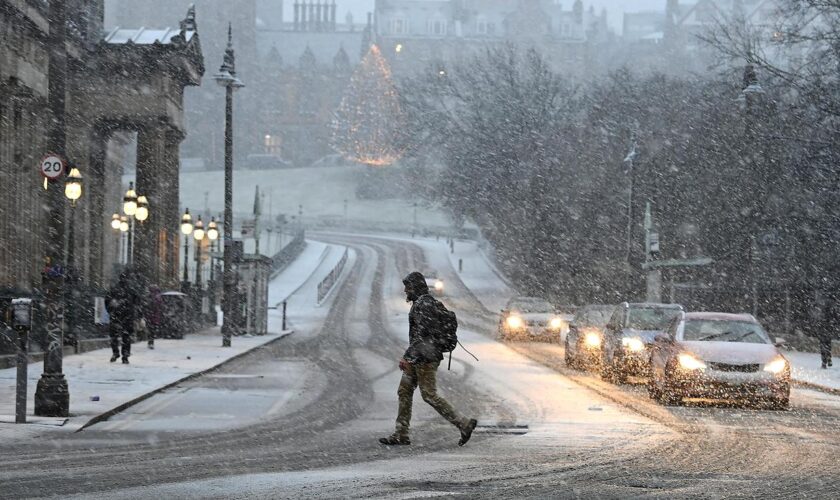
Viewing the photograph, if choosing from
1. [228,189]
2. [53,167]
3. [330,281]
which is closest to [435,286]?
[330,281]

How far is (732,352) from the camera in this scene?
19.7 metres

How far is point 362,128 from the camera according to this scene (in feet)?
421

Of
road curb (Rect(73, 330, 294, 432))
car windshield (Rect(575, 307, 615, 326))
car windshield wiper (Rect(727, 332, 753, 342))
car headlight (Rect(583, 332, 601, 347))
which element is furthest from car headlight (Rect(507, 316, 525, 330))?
car windshield wiper (Rect(727, 332, 753, 342))

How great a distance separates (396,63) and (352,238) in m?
55.2

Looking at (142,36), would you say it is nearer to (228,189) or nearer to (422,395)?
(228,189)

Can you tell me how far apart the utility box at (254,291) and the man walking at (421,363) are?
3290 cm

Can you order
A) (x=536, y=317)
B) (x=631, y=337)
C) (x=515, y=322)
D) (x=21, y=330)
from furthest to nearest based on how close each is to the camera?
(x=536, y=317) < (x=515, y=322) < (x=631, y=337) < (x=21, y=330)

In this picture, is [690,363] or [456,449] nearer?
[456,449]

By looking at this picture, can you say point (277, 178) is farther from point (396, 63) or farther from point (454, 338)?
point (454, 338)

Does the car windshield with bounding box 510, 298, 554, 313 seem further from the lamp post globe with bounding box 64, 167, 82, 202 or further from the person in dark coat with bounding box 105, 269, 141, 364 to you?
the lamp post globe with bounding box 64, 167, 82, 202

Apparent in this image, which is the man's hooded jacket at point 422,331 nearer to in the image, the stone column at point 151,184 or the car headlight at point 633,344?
the car headlight at point 633,344

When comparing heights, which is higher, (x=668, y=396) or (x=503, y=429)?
(x=503, y=429)

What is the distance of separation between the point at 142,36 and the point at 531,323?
54.3ft

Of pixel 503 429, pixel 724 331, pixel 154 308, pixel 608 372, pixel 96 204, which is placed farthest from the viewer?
pixel 96 204
